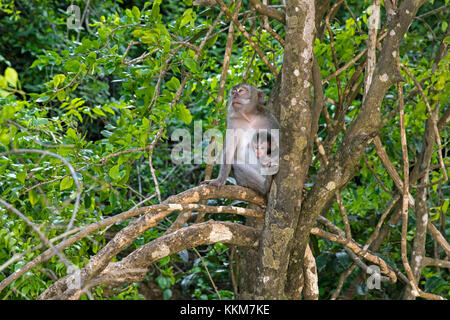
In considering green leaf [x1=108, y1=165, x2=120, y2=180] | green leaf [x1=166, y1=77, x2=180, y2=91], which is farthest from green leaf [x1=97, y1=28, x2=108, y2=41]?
green leaf [x1=108, y1=165, x2=120, y2=180]

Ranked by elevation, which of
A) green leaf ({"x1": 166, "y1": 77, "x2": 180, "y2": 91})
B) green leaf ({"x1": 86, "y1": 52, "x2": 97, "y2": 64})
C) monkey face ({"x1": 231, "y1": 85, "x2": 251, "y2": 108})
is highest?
green leaf ({"x1": 86, "y1": 52, "x2": 97, "y2": 64})

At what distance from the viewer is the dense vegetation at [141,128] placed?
3.50m

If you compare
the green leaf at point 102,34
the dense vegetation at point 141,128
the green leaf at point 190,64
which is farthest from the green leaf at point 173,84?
the green leaf at point 102,34

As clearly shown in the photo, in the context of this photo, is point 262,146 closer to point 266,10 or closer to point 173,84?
point 173,84

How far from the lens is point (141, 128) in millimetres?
3602

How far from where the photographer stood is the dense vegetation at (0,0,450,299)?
138 inches

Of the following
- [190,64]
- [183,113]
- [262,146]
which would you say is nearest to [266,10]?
[190,64]

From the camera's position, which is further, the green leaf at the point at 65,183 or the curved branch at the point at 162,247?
the green leaf at the point at 65,183

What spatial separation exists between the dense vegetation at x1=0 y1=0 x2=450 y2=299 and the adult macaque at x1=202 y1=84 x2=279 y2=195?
0.20 meters

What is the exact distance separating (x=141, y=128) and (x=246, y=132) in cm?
164

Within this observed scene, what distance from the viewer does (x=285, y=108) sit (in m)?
3.37

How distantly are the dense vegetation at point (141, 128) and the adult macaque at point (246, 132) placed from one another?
0.67 feet

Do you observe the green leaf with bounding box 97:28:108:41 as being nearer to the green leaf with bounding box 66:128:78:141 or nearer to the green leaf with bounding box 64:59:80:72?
the green leaf with bounding box 64:59:80:72

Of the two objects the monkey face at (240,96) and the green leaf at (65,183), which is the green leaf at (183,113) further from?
the monkey face at (240,96)
